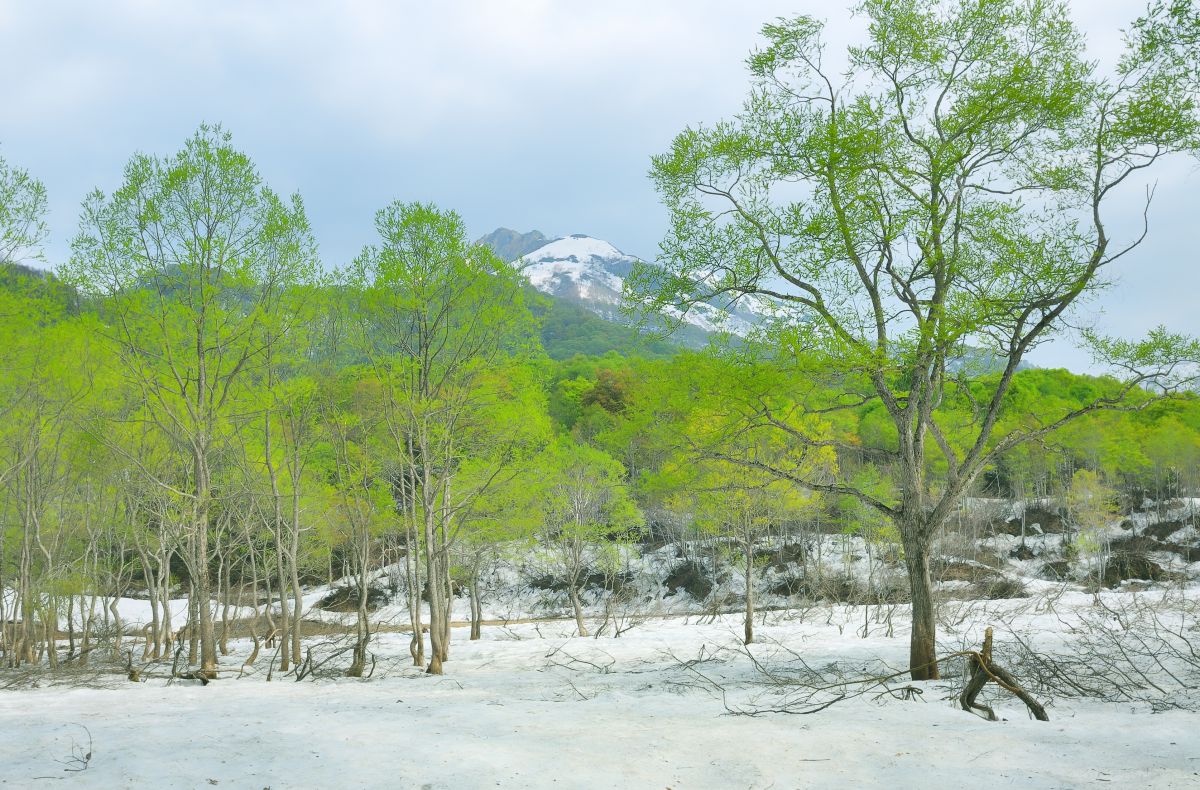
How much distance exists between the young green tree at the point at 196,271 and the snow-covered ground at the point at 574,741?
4188 millimetres

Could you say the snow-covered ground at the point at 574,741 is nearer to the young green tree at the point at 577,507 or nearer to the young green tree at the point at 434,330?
the young green tree at the point at 434,330

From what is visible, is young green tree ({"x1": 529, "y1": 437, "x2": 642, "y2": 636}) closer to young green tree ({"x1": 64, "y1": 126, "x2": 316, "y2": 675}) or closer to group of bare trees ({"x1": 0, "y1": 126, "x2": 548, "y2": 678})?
group of bare trees ({"x1": 0, "y1": 126, "x2": 548, "y2": 678})

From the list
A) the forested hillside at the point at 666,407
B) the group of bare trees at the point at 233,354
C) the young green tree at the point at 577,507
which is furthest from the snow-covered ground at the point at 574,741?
the young green tree at the point at 577,507

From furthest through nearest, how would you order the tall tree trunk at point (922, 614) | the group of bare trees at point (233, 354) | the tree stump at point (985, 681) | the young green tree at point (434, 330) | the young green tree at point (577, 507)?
the young green tree at point (577, 507), the young green tree at point (434, 330), the group of bare trees at point (233, 354), the tall tree trunk at point (922, 614), the tree stump at point (985, 681)

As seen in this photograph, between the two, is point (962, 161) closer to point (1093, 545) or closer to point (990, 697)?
point (990, 697)

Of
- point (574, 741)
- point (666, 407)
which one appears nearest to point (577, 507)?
point (666, 407)

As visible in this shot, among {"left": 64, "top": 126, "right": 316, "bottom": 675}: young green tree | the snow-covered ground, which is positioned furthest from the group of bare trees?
the snow-covered ground

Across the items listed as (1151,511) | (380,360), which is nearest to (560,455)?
(380,360)

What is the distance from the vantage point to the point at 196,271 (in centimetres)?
1117

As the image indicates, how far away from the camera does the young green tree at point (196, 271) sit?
10.9 meters

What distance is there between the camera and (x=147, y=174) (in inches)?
432

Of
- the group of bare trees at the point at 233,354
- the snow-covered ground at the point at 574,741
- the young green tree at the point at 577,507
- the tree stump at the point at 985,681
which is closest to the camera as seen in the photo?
the snow-covered ground at the point at 574,741

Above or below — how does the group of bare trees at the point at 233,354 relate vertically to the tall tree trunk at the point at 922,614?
above

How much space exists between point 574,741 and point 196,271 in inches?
374
